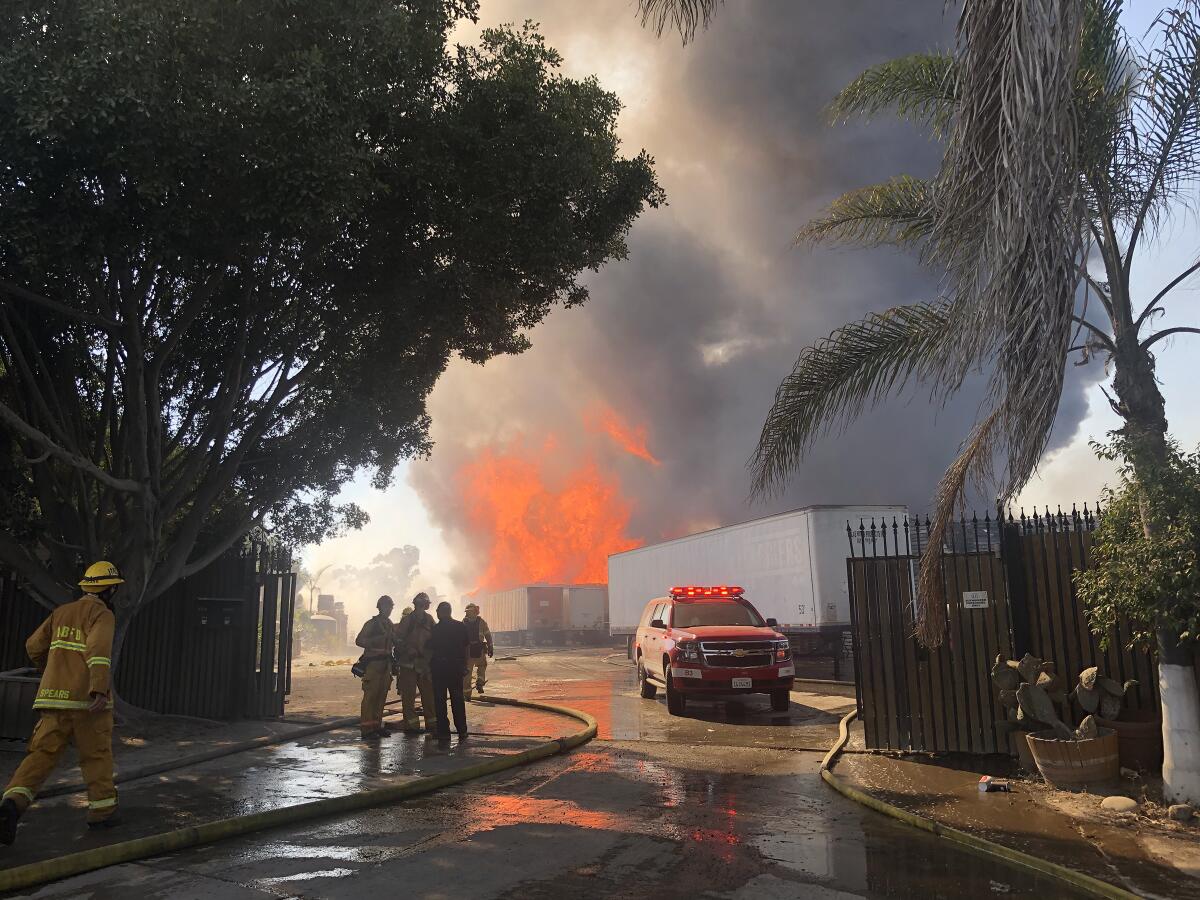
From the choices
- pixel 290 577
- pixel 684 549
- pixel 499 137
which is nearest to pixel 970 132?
pixel 499 137

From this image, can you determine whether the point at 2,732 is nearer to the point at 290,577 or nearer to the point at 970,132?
the point at 290,577

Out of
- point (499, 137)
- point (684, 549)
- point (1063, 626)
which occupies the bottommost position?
point (1063, 626)

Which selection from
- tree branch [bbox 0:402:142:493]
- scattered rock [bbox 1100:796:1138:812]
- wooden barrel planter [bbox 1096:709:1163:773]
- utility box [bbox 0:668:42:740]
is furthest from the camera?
utility box [bbox 0:668:42:740]

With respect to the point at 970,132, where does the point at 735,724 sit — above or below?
below

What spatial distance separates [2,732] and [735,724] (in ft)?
30.9

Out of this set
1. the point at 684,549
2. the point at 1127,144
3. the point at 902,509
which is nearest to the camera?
the point at 1127,144

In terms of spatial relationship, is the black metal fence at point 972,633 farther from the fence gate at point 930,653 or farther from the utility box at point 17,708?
the utility box at point 17,708


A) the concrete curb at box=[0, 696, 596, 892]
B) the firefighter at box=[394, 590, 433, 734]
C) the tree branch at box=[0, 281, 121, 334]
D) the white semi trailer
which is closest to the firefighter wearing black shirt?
the firefighter at box=[394, 590, 433, 734]

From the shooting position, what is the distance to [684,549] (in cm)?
2461

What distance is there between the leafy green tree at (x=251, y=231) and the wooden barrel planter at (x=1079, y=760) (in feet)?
26.4

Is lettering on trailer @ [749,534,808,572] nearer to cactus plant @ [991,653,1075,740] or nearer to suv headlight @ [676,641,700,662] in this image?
suv headlight @ [676,641,700,662]

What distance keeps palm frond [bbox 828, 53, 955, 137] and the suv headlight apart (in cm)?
799

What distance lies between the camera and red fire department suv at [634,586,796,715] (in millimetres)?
13008

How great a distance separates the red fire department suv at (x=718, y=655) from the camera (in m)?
13.0
